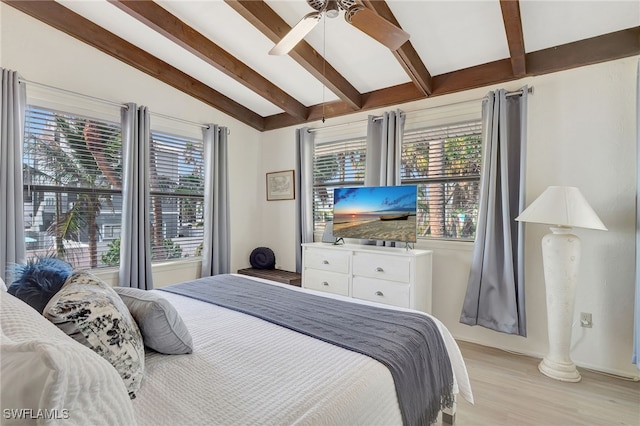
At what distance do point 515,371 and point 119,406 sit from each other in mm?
2781

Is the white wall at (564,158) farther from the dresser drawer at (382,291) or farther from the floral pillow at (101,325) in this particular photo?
the floral pillow at (101,325)

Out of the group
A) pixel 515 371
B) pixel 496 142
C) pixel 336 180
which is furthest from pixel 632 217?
pixel 336 180

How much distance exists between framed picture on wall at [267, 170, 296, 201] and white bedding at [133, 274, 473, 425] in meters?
2.92

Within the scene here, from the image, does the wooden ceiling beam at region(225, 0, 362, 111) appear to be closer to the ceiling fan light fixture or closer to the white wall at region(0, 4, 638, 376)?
the white wall at region(0, 4, 638, 376)

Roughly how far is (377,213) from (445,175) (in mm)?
786

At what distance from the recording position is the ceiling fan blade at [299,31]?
183cm

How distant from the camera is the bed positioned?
918 mm

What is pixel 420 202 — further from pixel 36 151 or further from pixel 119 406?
pixel 36 151

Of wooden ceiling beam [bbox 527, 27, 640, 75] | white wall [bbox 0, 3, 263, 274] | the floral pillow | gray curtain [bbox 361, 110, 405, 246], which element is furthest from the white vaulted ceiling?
the floral pillow

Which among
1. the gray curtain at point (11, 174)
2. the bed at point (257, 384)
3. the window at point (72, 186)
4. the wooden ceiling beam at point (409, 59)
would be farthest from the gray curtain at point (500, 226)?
the gray curtain at point (11, 174)

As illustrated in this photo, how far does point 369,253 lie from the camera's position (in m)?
3.08

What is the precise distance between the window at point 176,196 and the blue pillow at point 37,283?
2.40 meters

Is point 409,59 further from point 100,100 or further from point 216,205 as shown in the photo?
point 100,100

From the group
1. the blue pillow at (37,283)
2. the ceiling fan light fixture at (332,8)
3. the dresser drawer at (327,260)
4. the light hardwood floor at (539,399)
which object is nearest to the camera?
the blue pillow at (37,283)
